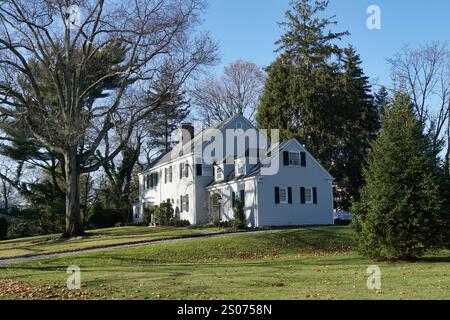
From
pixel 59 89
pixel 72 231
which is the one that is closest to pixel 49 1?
pixel 59 89

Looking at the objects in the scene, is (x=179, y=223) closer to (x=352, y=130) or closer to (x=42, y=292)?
(x=352, y=130)

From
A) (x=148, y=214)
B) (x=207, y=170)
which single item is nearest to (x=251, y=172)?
(x=207, y=170)

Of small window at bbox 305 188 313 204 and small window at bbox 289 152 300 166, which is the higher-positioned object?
small window at bbox 289 152 300 166

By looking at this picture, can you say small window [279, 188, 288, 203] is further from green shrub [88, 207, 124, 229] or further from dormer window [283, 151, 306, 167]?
green shrub [88, 207, 124, 229]

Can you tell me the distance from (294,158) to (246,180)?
12.3 ft

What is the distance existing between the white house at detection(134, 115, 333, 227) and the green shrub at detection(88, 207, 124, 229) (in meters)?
11.1

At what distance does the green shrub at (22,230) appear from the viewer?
4881 cm

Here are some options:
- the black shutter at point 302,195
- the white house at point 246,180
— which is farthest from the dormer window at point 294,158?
the black shutter at point 302,195

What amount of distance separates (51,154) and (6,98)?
62.1ft

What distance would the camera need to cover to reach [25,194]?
51.7 metres

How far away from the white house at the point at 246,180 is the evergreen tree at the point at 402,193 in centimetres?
1519

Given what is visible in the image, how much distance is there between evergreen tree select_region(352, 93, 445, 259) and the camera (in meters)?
17.2

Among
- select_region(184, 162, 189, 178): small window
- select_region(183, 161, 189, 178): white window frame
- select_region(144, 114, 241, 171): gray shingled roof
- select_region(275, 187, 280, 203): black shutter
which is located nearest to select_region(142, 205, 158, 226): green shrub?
select_region(144, 114, 241, 171): gray shingled roof
